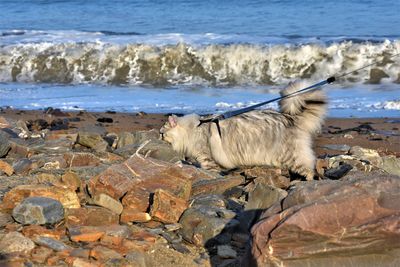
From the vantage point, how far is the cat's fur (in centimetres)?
789

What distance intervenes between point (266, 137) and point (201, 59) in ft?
43.9

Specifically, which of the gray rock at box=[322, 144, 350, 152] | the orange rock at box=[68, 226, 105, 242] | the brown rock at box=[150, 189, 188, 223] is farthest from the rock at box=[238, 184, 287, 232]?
the gray rock at box=[322, 144, 350, 152]

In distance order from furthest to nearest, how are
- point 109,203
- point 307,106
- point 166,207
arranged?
point 307,106 → point 109,203 → point 166,207

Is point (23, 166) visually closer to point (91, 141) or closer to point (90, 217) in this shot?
point (91, 141)

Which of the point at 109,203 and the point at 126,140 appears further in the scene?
the point at 126,140

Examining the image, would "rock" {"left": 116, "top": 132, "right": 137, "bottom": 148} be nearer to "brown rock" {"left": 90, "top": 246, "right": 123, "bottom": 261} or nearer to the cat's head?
the cat's head

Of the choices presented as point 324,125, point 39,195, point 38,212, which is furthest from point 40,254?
point 324,125

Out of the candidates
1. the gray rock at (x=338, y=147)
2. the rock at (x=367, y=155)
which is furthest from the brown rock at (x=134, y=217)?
the gray rock at (x=338, y=147)

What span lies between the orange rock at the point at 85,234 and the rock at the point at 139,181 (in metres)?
0.57

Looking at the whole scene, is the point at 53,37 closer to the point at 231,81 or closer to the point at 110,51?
the point at 110,51

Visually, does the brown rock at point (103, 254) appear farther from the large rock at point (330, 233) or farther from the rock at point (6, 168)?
the rock at point (6, 168)

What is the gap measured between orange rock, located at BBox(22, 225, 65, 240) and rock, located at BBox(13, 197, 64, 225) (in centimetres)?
6

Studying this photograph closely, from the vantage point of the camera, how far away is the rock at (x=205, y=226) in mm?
6180

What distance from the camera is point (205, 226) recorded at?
6246 mm
